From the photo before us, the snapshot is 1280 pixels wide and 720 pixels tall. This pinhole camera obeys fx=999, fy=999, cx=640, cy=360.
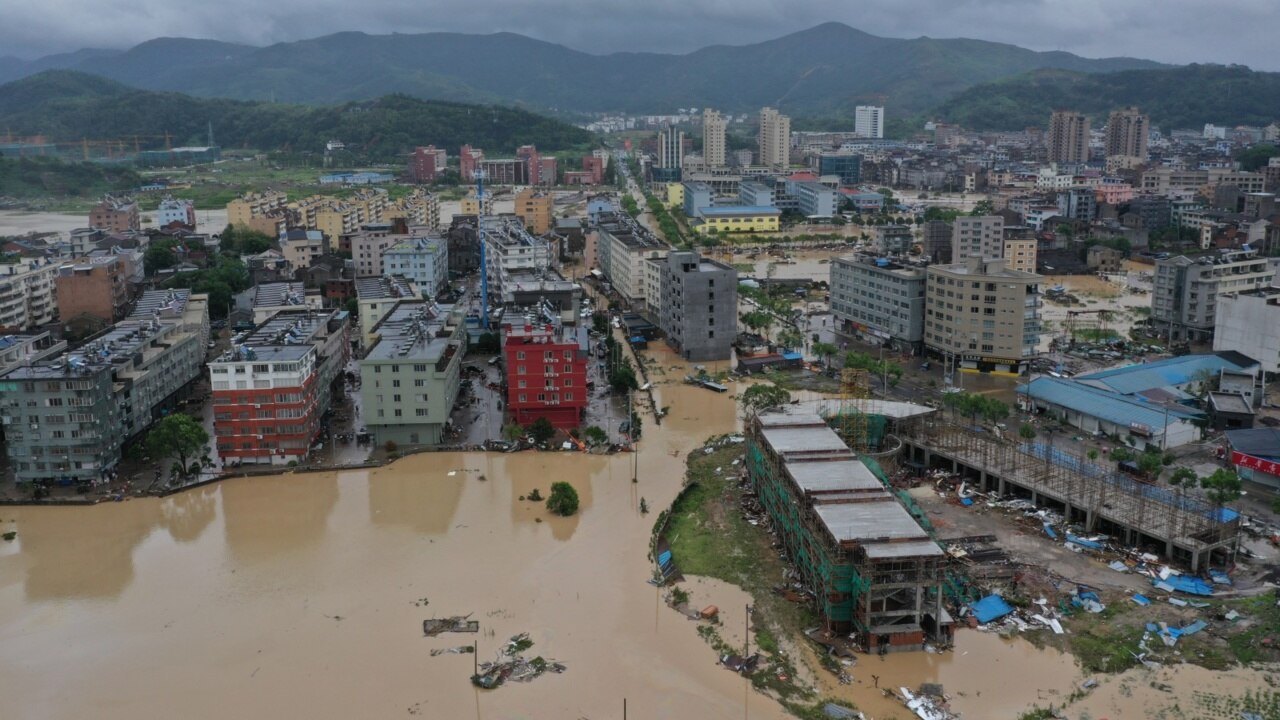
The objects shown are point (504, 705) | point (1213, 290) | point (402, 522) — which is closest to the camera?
point (504, 705)

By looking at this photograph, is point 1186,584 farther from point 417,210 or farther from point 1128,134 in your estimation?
point 1128,134

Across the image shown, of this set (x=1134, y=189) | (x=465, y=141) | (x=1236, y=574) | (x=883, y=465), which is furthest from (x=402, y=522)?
(x=465, y=141)

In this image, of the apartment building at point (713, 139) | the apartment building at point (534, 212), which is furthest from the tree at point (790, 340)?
the apartment building at point (713, 139)

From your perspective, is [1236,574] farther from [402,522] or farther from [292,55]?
[292,55]

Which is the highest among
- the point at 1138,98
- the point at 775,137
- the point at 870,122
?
the point at 1138,98

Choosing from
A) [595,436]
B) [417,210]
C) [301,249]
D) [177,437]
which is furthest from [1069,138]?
[177,437]

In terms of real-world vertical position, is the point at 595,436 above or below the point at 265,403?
below

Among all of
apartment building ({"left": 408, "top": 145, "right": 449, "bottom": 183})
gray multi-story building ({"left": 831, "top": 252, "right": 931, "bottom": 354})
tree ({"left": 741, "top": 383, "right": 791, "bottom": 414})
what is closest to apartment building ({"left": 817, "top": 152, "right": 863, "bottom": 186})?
apartment building ({"left": 408, "top": 145, "right": 449, "bottom": 183})

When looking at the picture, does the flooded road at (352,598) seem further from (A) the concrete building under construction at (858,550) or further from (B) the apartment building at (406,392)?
(A) the concrete building under construction at (858,550)
